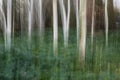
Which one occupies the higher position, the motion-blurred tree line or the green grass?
the motion-blurred tree line

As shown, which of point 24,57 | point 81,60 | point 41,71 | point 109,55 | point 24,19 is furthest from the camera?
point 24,19

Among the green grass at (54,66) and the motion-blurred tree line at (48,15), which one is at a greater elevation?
the motion-blurred tree line at (48,15)

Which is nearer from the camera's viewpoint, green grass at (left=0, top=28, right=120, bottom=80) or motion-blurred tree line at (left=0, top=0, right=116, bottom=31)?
green grass at (left=0, top=28, right=120, bottom=80)

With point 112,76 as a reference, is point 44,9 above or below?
above

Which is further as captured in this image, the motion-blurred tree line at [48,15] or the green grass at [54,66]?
the motion-blurred tree line at [48,15]

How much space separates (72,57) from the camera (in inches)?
370

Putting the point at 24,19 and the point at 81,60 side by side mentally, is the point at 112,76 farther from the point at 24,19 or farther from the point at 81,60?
the point at 24,19

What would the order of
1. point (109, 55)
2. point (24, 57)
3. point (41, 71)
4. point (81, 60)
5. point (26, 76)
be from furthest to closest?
1. point (109, 55)
2. point (81, 60)
3. point (24, 57)
4. point (41, 71)
5. point (26, 76)

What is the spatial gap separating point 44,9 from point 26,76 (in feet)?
41.2

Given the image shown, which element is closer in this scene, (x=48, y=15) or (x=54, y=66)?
(x=54, y=66)

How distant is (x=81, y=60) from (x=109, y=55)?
1712mm

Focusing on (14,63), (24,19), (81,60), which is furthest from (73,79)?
(24,19)

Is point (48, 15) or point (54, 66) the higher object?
point (48, 15)

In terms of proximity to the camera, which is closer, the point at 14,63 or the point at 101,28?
the point at 14,63
